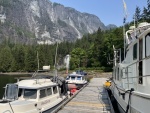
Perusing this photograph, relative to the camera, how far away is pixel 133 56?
1202 cm

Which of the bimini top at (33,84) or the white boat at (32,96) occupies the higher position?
the bimini top at (33,84)

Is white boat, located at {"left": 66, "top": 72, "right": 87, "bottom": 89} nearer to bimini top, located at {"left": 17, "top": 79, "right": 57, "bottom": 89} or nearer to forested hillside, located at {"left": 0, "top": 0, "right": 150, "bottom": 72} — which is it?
bimini top, located at {"left": 17, "top": 79, "right": 57, "bottom": 89}

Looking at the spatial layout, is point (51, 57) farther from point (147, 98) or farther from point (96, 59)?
point (147, 98)

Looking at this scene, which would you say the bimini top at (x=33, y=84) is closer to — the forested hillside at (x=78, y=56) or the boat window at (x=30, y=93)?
the boat window at (x=30, y=93)

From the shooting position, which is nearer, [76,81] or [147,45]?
[147,45]

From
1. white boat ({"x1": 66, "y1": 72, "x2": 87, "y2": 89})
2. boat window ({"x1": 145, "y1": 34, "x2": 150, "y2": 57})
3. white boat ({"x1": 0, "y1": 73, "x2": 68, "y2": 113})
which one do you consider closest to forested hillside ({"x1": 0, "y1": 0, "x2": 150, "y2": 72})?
white boat ({"x1": 66, "y1": 72, "x2": 87, "y2": 89})

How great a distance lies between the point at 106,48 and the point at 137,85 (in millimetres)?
86099

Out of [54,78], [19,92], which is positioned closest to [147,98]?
[19,92]

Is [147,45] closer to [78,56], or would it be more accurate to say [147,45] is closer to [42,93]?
[42,93]

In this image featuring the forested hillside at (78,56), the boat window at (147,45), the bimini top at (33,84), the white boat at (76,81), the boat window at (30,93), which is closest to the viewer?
the boat window at (147,45)

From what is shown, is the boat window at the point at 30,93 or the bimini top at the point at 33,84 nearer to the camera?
the boat window at the point at 30,93

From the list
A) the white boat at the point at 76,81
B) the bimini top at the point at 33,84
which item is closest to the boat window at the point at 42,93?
the bimini top at the point at 33,84

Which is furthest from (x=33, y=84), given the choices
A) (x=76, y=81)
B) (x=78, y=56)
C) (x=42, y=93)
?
(x=78, y=56)

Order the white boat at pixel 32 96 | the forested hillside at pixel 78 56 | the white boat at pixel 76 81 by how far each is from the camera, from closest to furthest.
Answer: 1. the white boat at pixel 32 96
2. the white boat at pixel 76 81
3. the forested hillside at pixel 78 56
